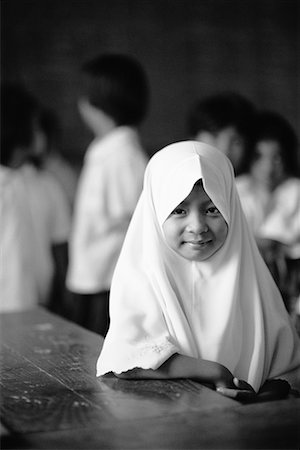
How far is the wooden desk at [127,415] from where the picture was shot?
1354 millimetres

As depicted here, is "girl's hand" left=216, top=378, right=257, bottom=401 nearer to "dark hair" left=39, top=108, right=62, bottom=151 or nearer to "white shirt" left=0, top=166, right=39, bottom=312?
"white shirt" left=0, top=166, right=39, bottom=312

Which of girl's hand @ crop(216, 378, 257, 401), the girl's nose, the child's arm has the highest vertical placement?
the girl's nose

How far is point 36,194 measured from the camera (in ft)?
14.1

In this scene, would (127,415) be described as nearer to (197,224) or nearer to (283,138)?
(197,224)

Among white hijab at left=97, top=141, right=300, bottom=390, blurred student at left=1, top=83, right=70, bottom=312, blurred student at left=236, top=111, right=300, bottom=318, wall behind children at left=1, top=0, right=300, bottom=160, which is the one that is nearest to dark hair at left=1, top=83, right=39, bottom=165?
blurred student at left=1, top=83, right=70, bottom=312

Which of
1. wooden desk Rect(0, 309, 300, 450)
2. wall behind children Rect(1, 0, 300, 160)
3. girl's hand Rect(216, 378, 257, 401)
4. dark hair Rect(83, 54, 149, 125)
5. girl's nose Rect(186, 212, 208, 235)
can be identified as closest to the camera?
wooden desk Rect(0, 309, 300, 450)

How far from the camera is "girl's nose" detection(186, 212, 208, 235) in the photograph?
180cm

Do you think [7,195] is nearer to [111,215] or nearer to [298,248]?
[111,215]

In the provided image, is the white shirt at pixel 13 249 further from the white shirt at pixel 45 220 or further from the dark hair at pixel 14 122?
the white shirt at pixel 45 220

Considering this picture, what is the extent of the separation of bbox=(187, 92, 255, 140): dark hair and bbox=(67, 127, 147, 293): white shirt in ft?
1.35

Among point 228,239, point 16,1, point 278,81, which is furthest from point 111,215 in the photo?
point 278,81

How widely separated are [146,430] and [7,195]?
2.25 meters

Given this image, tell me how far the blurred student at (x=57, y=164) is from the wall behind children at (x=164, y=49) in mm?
278

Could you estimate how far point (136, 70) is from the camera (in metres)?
3.78
